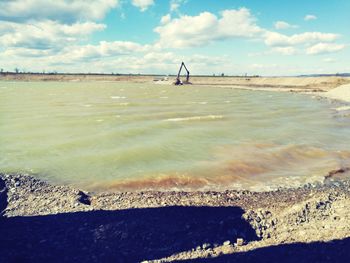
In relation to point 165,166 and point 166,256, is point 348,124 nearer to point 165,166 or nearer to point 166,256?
point 165,166

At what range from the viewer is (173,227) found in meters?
10.3

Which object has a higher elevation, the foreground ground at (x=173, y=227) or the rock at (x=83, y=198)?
the foreground ground at (x=173, y=227)

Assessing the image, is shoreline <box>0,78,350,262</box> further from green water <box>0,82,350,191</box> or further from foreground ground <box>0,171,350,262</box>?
green water <box>0,82,350,191</box>

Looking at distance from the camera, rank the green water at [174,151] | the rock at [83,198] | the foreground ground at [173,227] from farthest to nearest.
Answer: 1. the green water at [174,151]
2. the rock at [83,198]
3. the foreground ground at [173,227]

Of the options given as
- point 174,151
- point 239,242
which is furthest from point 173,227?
point 174,151

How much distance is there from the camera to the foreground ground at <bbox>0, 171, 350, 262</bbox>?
889cm

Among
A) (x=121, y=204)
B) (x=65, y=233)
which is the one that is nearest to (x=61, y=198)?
(x=121, y=204)

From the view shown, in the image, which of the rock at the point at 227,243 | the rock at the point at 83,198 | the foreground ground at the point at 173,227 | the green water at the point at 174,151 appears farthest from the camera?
the green water at the point at 174,151

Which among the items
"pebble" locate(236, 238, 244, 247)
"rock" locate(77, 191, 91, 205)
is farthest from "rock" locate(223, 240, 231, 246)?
"rock" locate(77, 191, 91, 205)

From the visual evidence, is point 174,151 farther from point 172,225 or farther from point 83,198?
point 172,225

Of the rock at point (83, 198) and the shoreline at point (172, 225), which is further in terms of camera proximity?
the rock at point (83, 198)

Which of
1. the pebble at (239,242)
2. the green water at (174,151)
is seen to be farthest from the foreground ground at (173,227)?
the green water at (174,151)

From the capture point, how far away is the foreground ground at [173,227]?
8891mm

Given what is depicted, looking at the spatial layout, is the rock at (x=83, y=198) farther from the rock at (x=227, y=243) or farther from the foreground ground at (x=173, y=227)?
the rock at (x=227, y=243)
